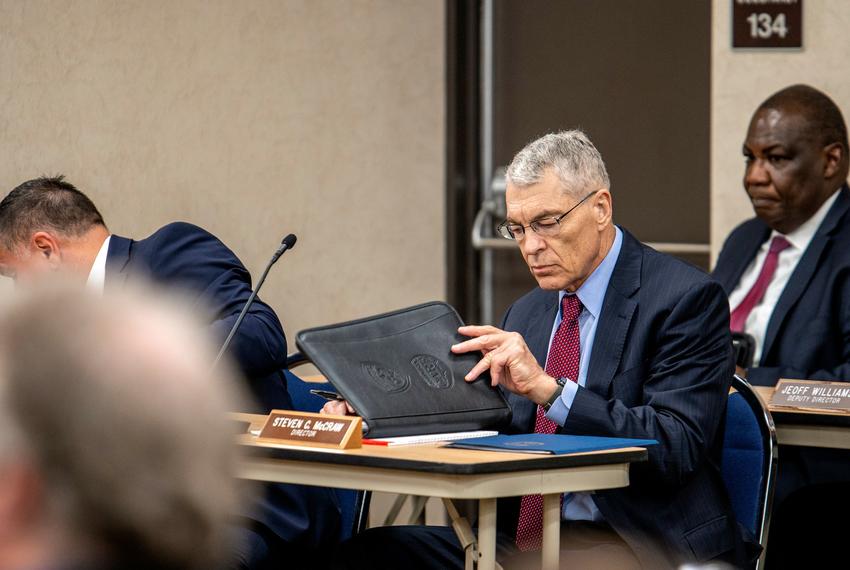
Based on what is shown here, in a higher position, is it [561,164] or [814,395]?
[561,164]

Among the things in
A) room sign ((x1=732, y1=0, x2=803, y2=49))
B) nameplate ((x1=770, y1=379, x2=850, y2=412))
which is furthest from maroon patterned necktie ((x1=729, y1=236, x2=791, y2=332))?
nameplate ((x1=770, y1=379, x2=850, y2=412))

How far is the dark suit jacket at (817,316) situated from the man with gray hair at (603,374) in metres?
1.17

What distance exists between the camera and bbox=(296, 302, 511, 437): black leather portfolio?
246 centimetres

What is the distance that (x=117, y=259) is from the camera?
331 centimetres

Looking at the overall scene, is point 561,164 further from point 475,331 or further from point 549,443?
point 549,443

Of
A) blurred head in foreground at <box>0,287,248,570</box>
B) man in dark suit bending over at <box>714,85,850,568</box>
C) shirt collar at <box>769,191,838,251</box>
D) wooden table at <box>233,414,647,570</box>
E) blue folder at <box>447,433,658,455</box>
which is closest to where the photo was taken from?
blurred head in foreground at <box>0,287,248,570</box>

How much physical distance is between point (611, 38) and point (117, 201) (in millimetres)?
2043

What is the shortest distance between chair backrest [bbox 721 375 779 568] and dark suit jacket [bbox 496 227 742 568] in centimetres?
4

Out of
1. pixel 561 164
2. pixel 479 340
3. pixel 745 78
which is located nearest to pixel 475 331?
pixel 479 340

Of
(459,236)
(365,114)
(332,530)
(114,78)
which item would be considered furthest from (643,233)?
(332,530)

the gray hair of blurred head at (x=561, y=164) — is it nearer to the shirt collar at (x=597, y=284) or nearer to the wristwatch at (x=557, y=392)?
the shirt collar at (x=597, y=284)

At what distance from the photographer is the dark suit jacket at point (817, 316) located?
12.6 ft

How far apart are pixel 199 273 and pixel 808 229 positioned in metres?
2.06

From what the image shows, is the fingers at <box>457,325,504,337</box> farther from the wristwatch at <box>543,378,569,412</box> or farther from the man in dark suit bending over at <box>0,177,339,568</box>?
the man in dark suit bending over at <box>0,177,339,568</box>
